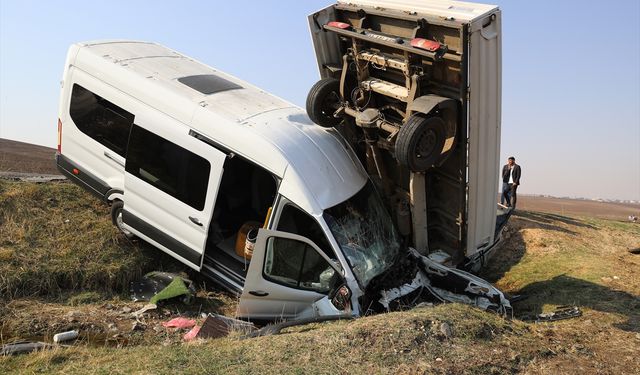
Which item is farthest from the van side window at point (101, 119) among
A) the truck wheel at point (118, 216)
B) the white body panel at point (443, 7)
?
the white body panel at point (443, 7)

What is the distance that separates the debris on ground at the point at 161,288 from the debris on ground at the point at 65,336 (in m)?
1.17

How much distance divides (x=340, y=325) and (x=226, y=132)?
8.55 feet

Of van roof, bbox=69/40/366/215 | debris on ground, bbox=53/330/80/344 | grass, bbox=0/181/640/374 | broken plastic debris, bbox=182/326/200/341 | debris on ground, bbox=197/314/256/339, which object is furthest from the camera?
van roof, bbox=69/40/366/215

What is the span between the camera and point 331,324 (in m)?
5.51

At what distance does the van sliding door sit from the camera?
6.62m

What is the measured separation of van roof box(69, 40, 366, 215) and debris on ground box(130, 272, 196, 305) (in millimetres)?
1768

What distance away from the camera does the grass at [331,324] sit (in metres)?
4.51

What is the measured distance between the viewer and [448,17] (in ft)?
18.7

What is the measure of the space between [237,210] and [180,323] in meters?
1.92

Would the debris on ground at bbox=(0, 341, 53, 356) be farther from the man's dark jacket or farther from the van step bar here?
the man's dark jacket

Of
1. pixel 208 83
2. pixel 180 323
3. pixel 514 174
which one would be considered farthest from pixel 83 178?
pixel 514 174

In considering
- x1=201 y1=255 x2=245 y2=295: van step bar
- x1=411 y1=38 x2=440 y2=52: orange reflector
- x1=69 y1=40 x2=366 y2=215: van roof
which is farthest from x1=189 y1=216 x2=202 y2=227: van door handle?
x1=411 y1=38 x2=440 y2=52: orange reflector

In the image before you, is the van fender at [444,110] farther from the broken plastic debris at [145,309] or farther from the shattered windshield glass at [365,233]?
the broken plastic debris at [145,309]

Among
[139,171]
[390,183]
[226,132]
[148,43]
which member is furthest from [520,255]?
[148,43]
